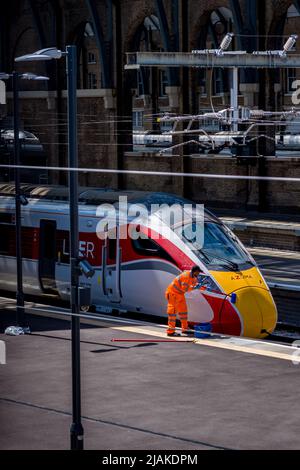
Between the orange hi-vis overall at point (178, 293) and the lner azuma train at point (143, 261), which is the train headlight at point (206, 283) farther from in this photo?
the orange hi-vis overall at point (178, 293)

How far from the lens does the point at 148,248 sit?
2366 cm

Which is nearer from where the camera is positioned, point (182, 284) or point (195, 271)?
point (195, 271)

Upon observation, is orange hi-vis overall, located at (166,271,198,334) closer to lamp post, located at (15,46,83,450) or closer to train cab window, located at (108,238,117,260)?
train cab window, located at (108,238,117,260)

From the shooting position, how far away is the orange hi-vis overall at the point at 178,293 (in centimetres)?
2212

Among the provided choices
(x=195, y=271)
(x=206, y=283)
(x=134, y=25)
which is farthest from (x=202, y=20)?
(x=195, y=271)

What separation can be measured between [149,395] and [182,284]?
198 inches

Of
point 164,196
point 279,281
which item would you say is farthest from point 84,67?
point 164,196

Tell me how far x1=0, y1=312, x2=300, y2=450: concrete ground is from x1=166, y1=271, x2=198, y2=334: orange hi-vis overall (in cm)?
65

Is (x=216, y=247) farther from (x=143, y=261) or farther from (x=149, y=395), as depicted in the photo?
(x=149, y=395)

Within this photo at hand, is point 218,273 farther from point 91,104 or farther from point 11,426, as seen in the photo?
point 91,104

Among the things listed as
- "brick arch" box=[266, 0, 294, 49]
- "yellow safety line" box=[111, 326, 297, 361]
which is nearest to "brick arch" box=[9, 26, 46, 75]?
"brick arch" box=[266, 0, 294, 49]

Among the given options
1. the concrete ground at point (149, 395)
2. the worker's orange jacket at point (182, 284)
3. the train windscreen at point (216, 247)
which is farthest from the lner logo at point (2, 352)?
the train windscreen at point (216, 247)

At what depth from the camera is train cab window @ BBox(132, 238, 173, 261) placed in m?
23.2

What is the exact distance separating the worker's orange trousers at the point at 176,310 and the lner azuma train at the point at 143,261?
0.36 m
